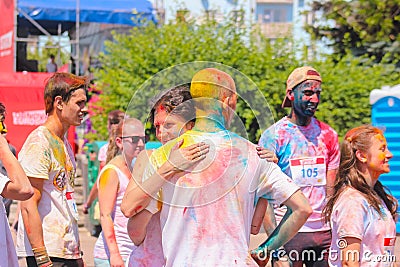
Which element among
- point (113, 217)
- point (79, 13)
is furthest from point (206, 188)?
point (79, 13)

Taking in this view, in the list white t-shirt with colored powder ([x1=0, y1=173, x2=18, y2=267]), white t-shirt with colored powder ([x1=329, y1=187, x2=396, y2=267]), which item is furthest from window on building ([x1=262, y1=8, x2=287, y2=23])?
white t-shirt with colored powder ([x1=0, y1=173, x2=18, y2=267])

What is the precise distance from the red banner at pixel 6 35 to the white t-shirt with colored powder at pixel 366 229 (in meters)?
15.6

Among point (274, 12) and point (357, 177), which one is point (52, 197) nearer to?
point (357, 177)

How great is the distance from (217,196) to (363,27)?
13.8 meters

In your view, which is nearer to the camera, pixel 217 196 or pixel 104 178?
pixel 217 196

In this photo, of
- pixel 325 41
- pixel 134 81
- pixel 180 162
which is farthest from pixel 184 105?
pixel 325 41

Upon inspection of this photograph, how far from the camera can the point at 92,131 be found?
Result: 14.3 meters

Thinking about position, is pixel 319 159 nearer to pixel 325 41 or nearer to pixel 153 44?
pixel 153 44

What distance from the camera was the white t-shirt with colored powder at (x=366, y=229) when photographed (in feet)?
13.6

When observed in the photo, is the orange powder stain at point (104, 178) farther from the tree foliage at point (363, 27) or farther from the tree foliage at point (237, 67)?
the tree foliage at point (363, 27)

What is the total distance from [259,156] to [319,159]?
256 centimetres

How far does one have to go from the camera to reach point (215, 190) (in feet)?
10.8

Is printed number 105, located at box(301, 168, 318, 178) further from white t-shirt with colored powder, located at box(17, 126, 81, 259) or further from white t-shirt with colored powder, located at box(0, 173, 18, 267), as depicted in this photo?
white t-shirt with colored powder, located at box(0, 173, 18, 267)

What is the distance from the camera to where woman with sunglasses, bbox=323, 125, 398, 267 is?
4.13 m
